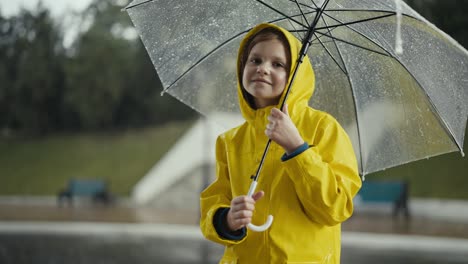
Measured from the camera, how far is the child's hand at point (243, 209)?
2.00 metres

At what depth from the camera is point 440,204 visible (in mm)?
15250

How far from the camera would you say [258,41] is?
2.34 meters

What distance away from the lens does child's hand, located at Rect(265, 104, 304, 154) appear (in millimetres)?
2055

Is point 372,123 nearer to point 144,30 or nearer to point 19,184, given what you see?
point 144,30

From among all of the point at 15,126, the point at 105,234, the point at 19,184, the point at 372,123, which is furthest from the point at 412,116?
the point at 15,126

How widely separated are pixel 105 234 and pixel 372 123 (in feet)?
32.0

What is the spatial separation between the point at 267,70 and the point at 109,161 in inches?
978

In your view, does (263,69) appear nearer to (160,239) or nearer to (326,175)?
(326,175)

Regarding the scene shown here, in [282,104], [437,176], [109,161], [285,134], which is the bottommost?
[285,134]

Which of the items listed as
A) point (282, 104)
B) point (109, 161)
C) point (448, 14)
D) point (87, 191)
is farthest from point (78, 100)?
point (282, 104)

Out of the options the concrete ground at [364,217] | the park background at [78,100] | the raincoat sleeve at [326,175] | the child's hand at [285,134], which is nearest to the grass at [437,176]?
the concrete ground at [364,217]

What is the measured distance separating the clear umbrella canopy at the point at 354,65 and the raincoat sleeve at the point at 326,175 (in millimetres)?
625

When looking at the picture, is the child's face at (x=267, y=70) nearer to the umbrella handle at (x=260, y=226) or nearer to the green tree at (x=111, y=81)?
the umbrella handle at (x=260, y=226)

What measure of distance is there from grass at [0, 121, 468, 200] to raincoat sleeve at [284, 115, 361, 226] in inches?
673
